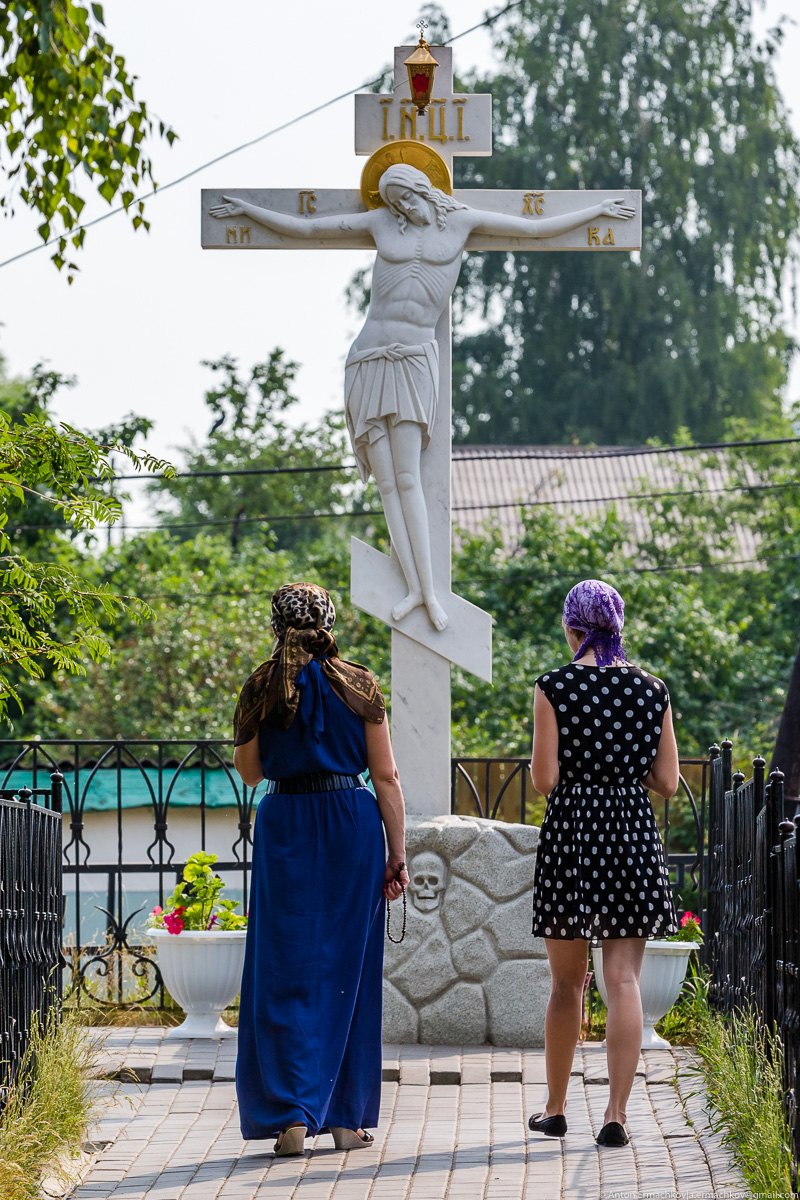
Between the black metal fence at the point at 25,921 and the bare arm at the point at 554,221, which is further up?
the bare arm at the point at 554,221

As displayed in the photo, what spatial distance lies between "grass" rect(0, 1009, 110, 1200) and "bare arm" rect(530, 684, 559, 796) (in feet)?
5.85

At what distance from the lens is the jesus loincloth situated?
615 cm

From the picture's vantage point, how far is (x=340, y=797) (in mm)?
4359

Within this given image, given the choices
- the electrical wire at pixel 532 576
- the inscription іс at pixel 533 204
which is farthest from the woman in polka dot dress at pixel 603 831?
the electrical wire at pixel 532 576

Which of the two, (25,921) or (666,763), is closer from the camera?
(666,763)

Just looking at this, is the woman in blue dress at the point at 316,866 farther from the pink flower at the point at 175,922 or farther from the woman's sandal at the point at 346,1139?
the pink flower at the point at 175,922

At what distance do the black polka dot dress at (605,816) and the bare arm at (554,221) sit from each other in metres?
2.76

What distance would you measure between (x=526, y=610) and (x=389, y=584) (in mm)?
13060

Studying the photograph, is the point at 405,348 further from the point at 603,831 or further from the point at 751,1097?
the point at 751,1097

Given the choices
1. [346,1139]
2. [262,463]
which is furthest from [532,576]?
[346,1139]

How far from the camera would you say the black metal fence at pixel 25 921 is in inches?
169

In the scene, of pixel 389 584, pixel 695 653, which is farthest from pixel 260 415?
pixel 389 584

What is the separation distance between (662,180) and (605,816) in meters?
28.1

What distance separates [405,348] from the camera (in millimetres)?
6156
